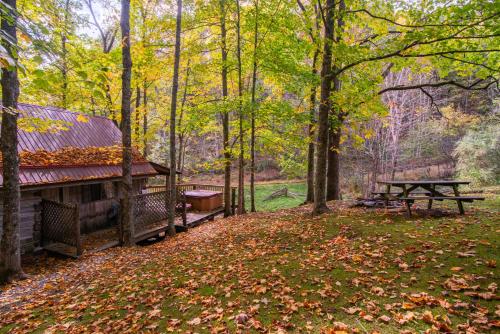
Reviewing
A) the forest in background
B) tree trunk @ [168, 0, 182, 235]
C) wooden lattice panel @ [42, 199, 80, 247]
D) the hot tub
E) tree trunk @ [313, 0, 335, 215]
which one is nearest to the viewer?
the forest in background

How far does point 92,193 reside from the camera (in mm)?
12508

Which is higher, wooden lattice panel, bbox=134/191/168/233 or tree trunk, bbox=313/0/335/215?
tree trunk, bbox=313/0/335/215

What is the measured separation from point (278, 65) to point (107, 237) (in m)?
10.5

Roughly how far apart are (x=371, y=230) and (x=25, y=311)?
7.32 m

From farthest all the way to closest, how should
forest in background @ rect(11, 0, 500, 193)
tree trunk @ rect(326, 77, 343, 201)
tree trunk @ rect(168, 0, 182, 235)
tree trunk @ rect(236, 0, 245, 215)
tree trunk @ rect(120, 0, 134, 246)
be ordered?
tree trunk @ rect(326, 77, 343, 201)
tree trunk @ rect(236, 0, 245, 215)
tree trunk @ rect(168, 0, 182, 235)
tree trunk @ rect(120, 0, 134, 246)
forest in background @ rect(11, 0, 500, 193)

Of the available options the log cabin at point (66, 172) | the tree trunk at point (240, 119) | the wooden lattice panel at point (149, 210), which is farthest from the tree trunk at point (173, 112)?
the tree trunk at point (240, 119)

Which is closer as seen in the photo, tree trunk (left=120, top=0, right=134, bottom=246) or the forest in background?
the forest in background

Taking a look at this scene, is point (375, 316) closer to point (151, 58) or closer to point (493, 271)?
point (493, 271)

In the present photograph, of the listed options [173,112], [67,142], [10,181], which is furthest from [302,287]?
[67,142]

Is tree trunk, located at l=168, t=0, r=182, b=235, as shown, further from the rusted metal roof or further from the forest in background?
the rusted metal roof

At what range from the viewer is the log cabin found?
370 inches

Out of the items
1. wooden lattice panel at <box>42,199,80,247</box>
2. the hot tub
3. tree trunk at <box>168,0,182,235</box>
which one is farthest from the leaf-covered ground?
the hot tub

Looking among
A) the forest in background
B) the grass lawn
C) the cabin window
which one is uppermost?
the forest in background

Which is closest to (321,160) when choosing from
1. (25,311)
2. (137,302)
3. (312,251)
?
(312,251)
